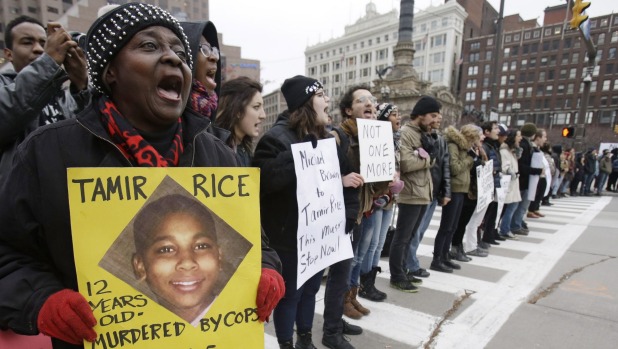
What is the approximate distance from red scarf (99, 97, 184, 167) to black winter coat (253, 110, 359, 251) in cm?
123

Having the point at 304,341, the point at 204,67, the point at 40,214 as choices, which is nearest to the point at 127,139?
the point at 40,214

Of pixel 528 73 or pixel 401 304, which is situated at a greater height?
pixel 528 73

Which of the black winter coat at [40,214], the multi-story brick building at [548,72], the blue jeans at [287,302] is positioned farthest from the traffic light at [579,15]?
the multi-story brick building at [548,72]

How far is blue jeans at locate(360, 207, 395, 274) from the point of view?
3.64m

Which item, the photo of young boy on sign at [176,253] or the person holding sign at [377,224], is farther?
the person holding sign at [377,224]

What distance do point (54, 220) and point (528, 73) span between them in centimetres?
9003

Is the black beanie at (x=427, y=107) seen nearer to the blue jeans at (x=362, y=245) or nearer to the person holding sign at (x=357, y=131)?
the person holding sign at (x=357, y=131)

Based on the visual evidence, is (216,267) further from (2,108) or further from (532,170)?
(532,170)

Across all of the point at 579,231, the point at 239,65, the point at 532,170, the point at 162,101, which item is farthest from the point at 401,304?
the point at 239,65

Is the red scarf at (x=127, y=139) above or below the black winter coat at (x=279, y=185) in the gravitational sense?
above

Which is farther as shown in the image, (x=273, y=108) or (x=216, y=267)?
(x=273, y=108)

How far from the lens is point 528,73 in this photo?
7450cm

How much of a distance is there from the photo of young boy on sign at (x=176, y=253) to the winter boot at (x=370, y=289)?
10.0 ft

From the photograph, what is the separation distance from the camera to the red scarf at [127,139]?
3.63 feet
